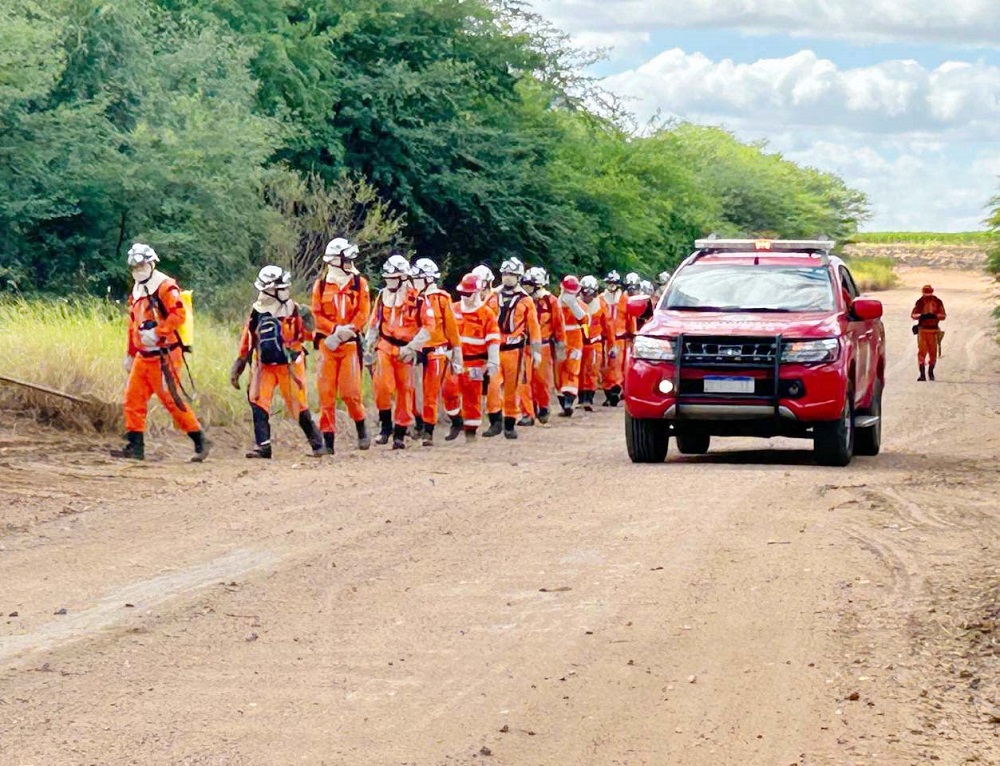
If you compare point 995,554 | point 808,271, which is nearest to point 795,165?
point 808,271

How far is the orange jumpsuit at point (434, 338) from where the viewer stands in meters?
19.3

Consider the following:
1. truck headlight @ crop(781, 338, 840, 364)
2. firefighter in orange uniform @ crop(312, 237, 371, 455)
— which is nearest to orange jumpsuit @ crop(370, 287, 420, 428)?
firefighter in orange uniform @ crop(312, 237, 371, 455)

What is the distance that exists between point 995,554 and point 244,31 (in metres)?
23.1

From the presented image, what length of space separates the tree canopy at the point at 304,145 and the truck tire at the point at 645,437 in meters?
9.79

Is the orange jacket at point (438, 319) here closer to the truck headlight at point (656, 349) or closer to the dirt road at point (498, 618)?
the truck headlight at point (656, 349)

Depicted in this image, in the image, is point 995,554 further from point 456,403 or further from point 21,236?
point 21,236

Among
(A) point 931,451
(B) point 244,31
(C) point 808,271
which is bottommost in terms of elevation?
(A) point 931,451

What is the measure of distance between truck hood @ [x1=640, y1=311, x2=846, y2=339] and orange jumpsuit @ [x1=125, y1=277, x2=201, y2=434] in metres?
4.29

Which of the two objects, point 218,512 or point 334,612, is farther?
point 218,512

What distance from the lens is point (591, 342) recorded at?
91.9 ft

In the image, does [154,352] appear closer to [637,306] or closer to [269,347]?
[269,347]

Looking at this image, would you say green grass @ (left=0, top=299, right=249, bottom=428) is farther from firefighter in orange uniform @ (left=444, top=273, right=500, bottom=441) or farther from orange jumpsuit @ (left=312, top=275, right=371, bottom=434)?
firefighter in orange uniform @ (left=444, top=273, right=500, bottom=441)

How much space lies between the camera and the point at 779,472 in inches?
624

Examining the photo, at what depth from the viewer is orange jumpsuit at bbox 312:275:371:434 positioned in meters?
18.4
